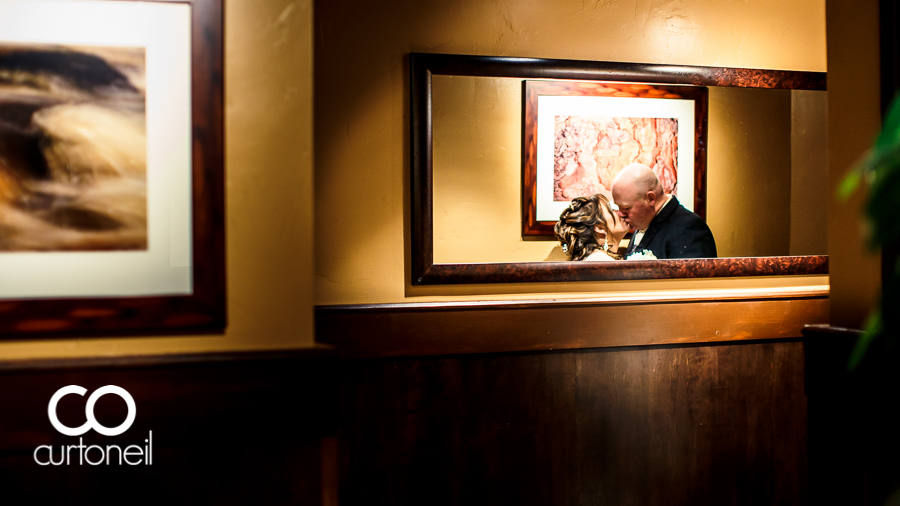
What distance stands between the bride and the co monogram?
1528mm

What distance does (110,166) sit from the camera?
1236 millimetres

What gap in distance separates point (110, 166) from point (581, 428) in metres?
1.79

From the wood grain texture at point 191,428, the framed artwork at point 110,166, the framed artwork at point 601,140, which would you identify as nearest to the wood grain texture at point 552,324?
the framed artwork at point 601,140

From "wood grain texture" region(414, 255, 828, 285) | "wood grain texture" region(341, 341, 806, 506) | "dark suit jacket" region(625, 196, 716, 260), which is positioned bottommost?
"wood grain texture" region(341, 341, 806, 506)

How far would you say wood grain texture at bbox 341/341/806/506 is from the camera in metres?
2.04

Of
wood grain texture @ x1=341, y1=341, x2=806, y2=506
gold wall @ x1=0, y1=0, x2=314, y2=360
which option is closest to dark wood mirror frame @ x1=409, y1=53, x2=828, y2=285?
wood grain texture @ x1=341, y1=341, x2=806, y2=506

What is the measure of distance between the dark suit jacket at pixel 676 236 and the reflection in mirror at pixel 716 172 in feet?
0.19

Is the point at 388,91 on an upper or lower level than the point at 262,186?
upper

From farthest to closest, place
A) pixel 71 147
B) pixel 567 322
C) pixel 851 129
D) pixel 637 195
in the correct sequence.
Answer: pixel 637 195 → pixel 567 322 → pixel 851 129 → pixel 71 147

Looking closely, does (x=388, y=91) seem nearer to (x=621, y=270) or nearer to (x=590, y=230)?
(x=590, y=230)

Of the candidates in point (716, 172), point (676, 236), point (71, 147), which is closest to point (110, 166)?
point (71, 147)

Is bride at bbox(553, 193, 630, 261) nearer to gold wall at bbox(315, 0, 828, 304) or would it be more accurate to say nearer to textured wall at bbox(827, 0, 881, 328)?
gold wall at bbox(315, 0, 828, 304)

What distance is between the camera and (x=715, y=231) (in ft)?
7.59

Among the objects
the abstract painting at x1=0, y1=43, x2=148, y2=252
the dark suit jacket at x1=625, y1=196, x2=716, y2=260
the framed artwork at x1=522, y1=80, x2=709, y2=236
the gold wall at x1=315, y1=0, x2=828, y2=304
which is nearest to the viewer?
the abstract painting at x1=0, y1=43, x2=148, y2=252
